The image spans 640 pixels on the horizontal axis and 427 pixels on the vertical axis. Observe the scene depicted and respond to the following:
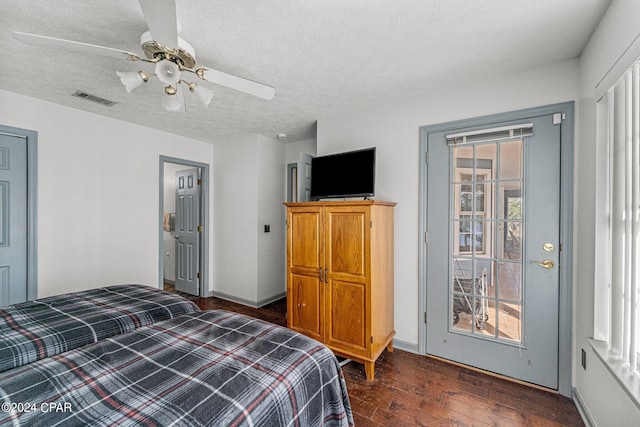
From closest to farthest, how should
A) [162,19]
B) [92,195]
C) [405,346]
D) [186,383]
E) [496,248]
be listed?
[186,383] → [162,19] → [496,248] → [405,346] → [92,195]

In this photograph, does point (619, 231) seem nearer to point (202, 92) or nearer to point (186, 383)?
point (186, 383)

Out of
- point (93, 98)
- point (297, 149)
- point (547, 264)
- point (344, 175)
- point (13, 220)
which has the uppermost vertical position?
point (93, 98)

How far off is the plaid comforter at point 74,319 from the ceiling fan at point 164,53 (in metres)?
1.43

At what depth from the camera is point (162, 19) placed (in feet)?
3.90

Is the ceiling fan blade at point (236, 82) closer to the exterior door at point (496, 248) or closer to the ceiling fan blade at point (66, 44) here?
the ceiling fan blade at point (66, 44)

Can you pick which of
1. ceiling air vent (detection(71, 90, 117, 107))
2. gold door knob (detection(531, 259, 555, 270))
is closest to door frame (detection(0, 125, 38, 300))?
ceiling air vent (detection(71, 90, 117, 107))

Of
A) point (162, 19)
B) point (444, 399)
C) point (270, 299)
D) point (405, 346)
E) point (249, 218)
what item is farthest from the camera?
point (270, 299)

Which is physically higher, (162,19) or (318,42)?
(318,42)

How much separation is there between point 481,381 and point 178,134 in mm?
4528

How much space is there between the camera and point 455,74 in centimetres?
217

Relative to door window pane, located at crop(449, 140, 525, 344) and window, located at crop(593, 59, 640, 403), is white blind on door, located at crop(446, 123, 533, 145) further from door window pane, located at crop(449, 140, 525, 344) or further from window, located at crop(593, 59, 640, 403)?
window, located at crop(593, 59, 640, 403)

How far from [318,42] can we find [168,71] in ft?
3.18

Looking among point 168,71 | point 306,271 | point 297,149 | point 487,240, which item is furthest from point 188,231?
point 487,240

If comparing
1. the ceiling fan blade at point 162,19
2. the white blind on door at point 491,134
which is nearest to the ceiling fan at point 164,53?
the ceiling fan blade at point 162,19
